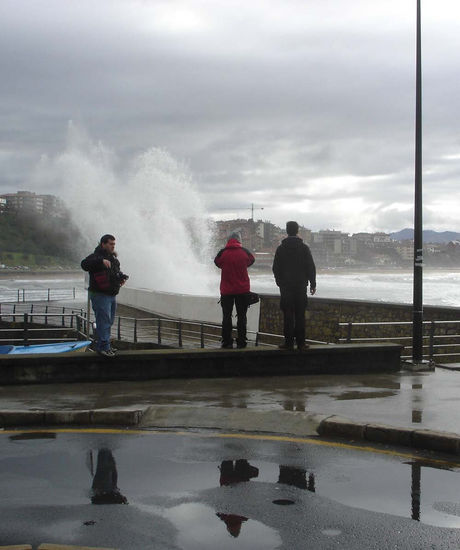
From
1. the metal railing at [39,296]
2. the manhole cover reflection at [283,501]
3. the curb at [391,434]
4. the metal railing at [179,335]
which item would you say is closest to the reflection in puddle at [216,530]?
the manhole cover reflection at [283,501]

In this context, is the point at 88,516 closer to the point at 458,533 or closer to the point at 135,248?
the point at 458,533

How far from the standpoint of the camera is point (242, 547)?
4.23 m

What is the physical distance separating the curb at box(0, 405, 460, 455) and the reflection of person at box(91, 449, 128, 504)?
4.33 feet

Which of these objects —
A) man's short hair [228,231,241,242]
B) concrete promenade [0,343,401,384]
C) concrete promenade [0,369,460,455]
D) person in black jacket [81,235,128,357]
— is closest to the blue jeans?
person in black jacket [81,235,128,357]

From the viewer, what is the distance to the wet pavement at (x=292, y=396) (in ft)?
26.6

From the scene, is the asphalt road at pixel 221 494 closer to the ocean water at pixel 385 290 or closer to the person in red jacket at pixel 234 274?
the person in red jacket at pixel 234 274

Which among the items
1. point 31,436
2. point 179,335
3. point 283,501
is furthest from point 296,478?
point 179,335

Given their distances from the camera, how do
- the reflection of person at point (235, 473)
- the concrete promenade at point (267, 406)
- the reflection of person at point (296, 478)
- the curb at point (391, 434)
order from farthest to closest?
the concrete promenade at point (267, 406), the curb at point (391, 434), the reflection of person at point (296, 478), the reflection of person at point (235, 473)

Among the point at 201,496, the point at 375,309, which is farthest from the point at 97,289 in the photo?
the point at 375,309

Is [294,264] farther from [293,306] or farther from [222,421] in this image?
[222,421]

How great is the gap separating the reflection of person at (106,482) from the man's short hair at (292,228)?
519 centimetres

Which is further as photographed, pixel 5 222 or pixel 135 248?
pixel 5 222

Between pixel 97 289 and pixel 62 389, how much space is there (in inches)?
56.1

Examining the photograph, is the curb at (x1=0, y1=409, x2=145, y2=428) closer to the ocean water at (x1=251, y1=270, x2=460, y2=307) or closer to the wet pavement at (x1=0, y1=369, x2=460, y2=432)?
the wet pavement at (x1=0, y1=369, x2=460, y2=432)
